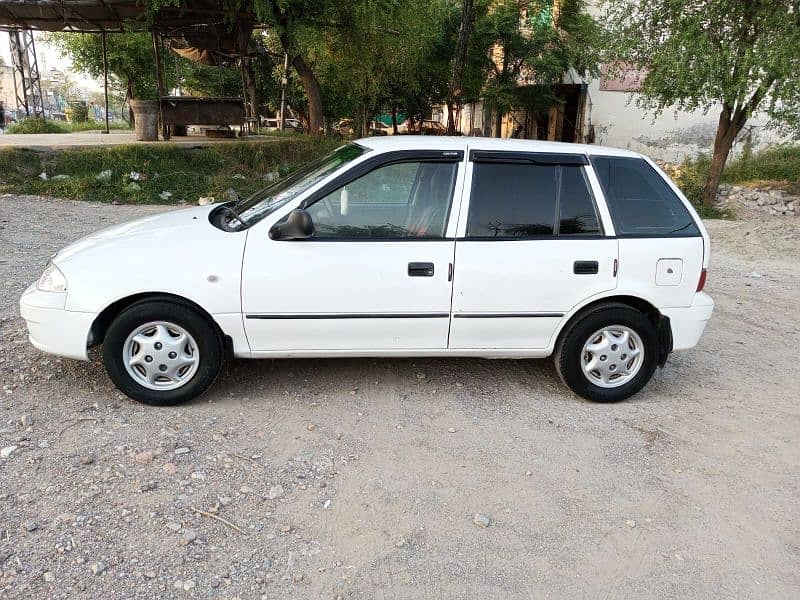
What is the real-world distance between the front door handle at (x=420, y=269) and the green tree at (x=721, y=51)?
9985mm

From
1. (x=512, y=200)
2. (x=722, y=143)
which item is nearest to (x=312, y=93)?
(x=722, y=143)

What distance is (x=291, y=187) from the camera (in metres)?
4.32

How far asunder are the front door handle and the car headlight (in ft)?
6.97

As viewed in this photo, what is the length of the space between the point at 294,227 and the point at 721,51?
11.2m

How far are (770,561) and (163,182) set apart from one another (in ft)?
40.0

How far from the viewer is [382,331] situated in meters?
4.10

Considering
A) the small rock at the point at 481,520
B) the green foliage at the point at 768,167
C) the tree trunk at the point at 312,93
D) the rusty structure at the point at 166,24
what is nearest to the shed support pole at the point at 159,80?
the rusty structure at the point at 166,24

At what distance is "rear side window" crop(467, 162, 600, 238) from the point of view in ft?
13.7

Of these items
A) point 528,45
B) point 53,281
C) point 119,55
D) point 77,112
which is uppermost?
point 528,45

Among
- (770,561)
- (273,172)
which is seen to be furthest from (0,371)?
(273,172)

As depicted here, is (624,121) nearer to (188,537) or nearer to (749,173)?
(749,173)

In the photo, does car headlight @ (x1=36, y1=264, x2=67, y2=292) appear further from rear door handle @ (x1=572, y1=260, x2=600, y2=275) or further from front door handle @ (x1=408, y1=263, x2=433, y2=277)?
rear door handle @ (x1=572, y1=260, x2=600, y2=275)

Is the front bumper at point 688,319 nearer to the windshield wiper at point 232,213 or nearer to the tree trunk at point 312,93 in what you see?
the windshield wiper at point 232,213

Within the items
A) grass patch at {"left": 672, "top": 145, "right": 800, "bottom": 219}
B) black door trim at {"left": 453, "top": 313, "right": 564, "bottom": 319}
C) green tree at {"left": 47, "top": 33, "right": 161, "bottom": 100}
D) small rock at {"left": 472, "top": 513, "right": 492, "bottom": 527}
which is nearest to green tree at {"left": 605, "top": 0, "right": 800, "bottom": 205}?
grass patch at {"left": 672, "top": 145, "right": 800, "bottom": 219}
